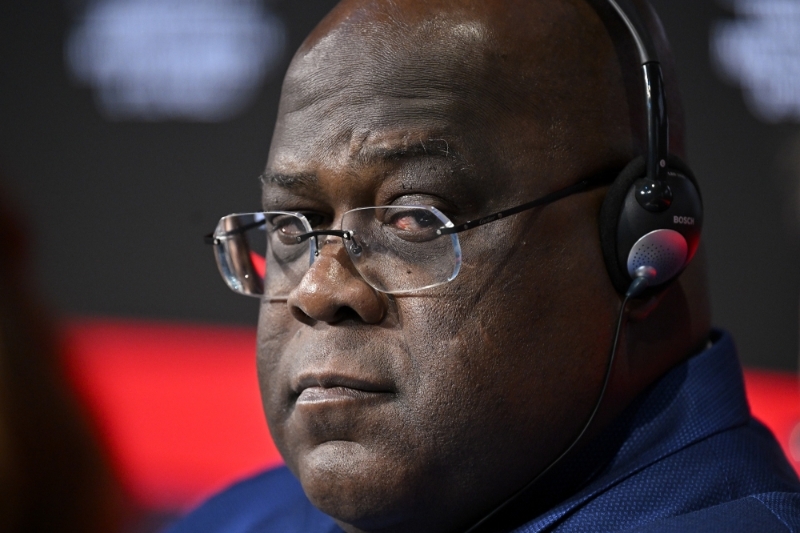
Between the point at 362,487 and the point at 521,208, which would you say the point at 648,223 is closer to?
the point at 521,208

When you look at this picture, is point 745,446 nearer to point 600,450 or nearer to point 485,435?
point 600,450

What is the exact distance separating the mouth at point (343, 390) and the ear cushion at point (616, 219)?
26 centimetres

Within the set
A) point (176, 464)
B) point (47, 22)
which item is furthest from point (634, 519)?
point (47, 22)

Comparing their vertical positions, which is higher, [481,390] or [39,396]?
[481,390]

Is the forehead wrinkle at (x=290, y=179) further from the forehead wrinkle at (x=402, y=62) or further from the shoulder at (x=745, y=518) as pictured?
the shoulder at (x=745, y=518)

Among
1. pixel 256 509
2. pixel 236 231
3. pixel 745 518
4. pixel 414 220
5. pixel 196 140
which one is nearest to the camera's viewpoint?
pixel 745 518

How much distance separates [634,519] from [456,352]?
0.78 ft

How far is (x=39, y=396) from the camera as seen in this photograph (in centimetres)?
201

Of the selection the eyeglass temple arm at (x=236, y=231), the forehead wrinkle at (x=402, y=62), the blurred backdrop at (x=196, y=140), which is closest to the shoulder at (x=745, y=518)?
the forehead wrinkle at (x=402, y=62)

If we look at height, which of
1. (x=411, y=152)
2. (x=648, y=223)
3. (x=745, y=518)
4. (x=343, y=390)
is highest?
(x=411, y=152)

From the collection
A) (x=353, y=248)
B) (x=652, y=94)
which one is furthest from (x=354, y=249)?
(x=652, y=94)

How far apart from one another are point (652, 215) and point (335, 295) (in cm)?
34

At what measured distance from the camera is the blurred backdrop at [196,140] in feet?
5.61

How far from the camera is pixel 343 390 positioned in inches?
34.2
